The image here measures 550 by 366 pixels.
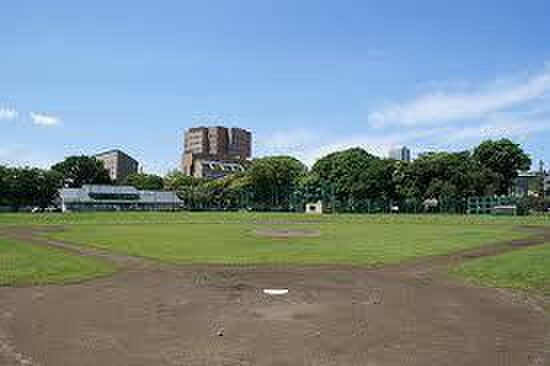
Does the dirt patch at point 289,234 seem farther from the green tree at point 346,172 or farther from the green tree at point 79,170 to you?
the green tree at point 79,170

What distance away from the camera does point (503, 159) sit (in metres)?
102

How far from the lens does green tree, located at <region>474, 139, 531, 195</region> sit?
10094 centimetres

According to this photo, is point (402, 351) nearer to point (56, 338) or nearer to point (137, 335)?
point (137, 335)

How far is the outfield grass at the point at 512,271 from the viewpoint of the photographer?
47.0ft

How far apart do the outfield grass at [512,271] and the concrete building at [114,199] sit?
421ft

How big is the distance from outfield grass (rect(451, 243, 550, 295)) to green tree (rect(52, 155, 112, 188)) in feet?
495

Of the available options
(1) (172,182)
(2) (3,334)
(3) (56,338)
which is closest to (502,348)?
(3) (56,338)

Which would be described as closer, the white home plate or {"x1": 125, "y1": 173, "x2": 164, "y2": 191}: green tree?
the white home plate

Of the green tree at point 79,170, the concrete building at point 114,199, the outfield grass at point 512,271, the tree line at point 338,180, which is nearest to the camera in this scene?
the outfield grass at point 512,271

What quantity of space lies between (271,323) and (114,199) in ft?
488

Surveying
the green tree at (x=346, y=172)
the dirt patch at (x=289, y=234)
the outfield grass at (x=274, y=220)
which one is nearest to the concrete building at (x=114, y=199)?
the green tree at (x=346, y=172)

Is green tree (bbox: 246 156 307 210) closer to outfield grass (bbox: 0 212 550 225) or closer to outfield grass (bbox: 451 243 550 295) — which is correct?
outfield grass (bbox: 0 212 550 225)

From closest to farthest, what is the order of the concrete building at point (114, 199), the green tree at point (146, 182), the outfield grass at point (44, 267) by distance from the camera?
the outfield grass at point (44, 267)
the concrete building at point (114, 199)
the green tree at point (146, 182)

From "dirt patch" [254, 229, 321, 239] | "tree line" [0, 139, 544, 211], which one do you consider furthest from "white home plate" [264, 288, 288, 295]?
"tree line" [0, 139, 544, 211]
